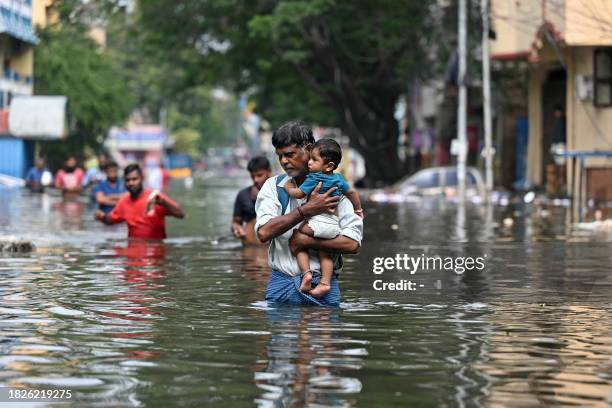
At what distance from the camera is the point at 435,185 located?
5388 centimetres

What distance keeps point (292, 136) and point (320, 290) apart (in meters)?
1.23

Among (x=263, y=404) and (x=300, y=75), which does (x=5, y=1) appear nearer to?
(x=300, y=75)

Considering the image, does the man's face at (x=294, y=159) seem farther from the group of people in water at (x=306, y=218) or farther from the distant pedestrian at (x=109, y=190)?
the distant pedestrian at (x=109, y=190)

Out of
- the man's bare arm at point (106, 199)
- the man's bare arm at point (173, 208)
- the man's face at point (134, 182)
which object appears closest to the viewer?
the man's bare arm at point (173, 208)

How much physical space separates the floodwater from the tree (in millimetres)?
35072

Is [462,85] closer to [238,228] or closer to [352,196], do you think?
[238,228]

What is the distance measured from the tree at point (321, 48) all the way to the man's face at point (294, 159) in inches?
1663

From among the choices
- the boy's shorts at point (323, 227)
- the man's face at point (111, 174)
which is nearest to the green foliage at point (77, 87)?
the man's face at point (111, 174)

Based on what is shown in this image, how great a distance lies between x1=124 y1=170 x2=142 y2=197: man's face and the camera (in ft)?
66.3

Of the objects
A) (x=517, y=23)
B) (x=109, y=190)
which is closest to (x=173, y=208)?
(x=109, y=190)

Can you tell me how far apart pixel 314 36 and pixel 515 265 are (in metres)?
37.8

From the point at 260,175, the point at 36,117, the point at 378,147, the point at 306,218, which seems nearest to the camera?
the point at 306,218

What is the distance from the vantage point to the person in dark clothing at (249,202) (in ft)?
63.0

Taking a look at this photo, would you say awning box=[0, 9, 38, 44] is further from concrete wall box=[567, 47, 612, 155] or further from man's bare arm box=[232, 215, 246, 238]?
man's bare arm box=[232, 215, 246, 238]
